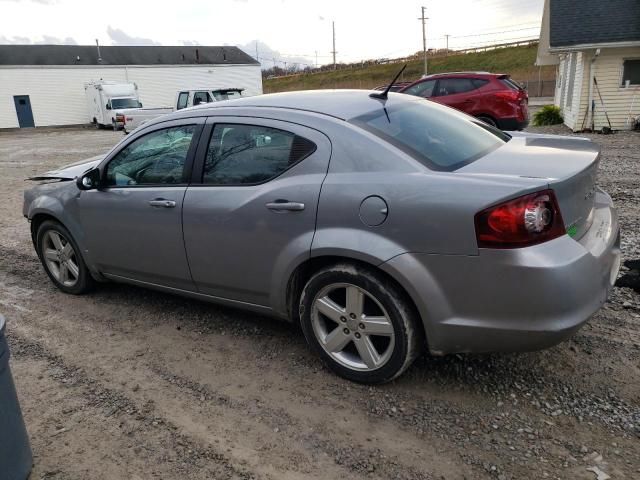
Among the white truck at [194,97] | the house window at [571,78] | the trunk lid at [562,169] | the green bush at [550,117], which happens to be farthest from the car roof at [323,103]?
the green bush at [550,117]

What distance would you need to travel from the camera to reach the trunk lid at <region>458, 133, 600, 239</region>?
8.67 ft

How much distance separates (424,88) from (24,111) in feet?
114

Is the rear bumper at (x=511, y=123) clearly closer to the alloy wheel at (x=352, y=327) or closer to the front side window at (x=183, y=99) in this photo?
the alloy wheel at (x=352, y=327)

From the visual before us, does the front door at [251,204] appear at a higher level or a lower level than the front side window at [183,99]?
lower

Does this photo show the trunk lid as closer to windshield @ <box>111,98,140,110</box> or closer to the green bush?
the green bush

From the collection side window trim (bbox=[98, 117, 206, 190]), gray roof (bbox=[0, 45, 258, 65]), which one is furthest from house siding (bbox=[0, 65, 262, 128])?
side window trim (bbox=[98, 117, 206, 190])

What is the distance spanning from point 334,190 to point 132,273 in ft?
6.53

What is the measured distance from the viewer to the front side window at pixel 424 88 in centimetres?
1304

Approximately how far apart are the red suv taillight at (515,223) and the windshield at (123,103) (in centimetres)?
3325

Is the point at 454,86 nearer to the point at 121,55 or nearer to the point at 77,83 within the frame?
the point at 77,83

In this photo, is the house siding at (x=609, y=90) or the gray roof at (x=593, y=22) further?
the house siding at (x=609, y=90)

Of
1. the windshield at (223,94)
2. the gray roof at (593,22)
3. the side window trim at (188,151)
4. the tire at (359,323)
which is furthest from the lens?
the windshield at (223,94)

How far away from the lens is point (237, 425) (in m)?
2.80

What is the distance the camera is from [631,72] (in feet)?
48.9
